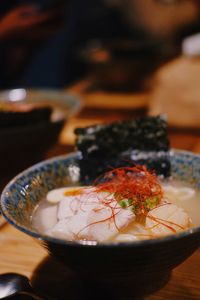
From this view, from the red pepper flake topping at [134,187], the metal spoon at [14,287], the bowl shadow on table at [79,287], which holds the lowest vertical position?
the bowl shadow on table at [79,287]

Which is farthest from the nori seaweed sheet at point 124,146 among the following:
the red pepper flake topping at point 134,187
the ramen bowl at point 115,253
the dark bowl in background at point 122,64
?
the dark bowl in background at point 122,64

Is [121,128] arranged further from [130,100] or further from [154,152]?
[130,100]

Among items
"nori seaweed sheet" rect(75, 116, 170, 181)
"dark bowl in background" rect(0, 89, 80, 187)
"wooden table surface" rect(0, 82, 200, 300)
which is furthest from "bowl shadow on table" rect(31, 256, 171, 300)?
"dark bowl in background" rect(0, 89, 80, 187)

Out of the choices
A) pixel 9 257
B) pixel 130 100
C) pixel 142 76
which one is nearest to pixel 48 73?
pixel 142 76

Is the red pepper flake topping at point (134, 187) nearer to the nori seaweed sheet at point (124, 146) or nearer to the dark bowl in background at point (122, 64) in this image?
the nori seaweed sheet at point (124, 146)

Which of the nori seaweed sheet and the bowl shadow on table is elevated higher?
the nori seaweed sheet

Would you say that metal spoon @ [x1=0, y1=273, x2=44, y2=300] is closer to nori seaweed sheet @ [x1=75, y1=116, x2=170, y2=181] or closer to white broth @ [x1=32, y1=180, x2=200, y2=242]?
white broth @ [x1=32, y1=180, x2=200, y2=242]
